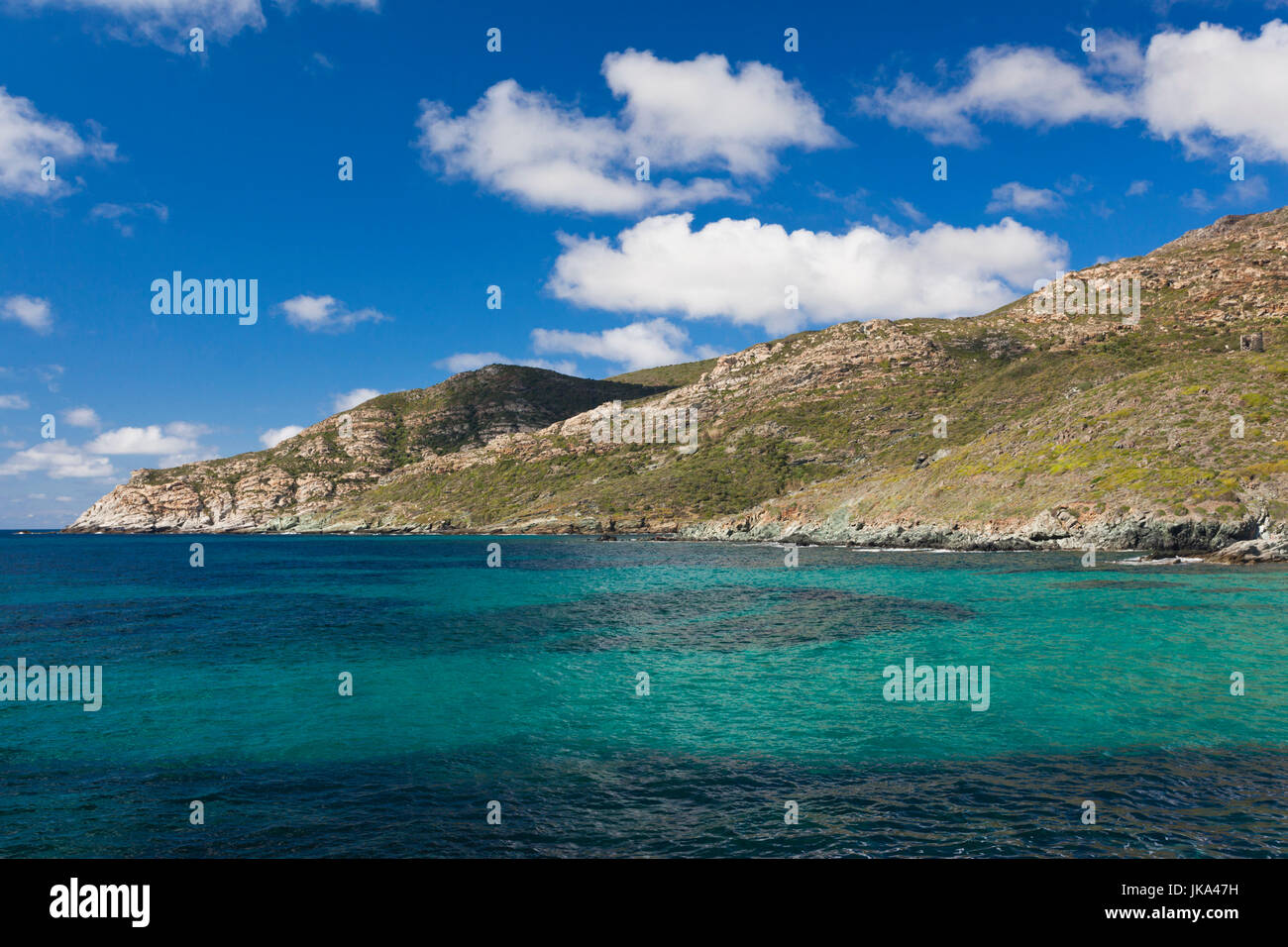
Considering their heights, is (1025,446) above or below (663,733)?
above

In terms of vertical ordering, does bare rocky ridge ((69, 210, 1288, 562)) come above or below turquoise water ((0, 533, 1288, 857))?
above

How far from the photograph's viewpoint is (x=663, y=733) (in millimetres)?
19641

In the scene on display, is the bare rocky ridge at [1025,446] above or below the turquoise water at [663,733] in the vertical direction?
above

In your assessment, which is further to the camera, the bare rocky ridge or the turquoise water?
the bare rocky ridge

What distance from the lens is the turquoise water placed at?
43.0ft

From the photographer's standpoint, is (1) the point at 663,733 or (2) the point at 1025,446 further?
(2) the point at 1025,446

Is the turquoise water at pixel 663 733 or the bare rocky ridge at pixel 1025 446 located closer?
the turquoise water at pixel 663 733

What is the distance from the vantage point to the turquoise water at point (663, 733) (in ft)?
43.0
